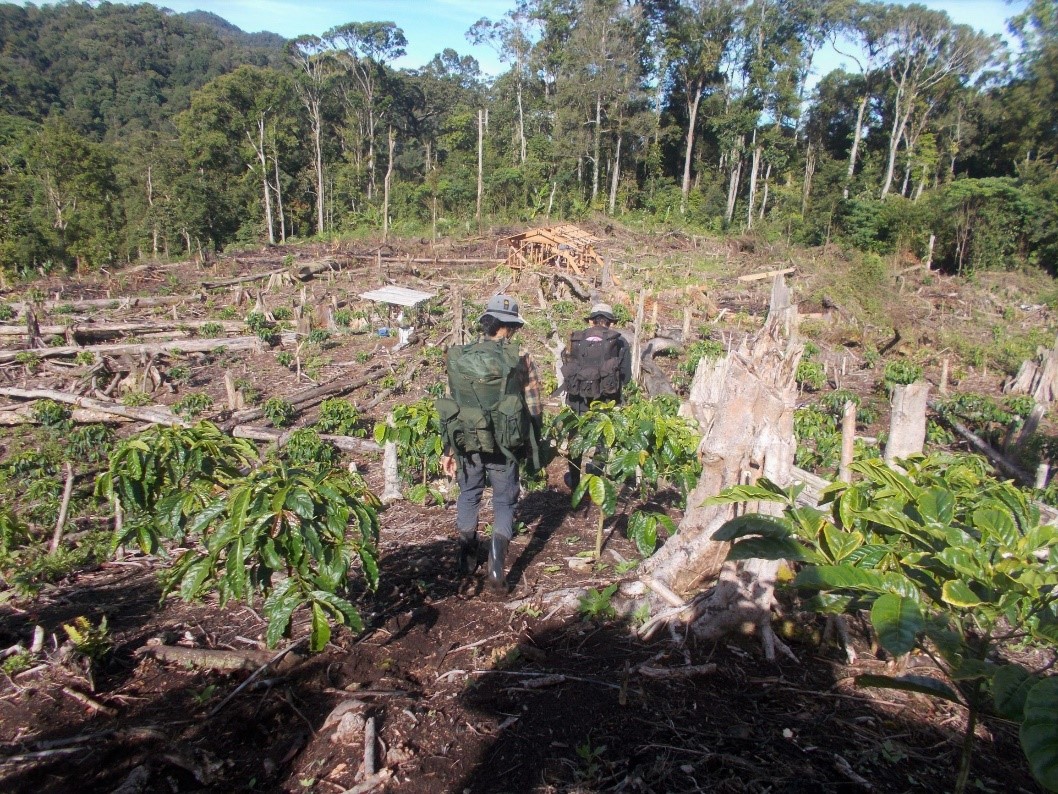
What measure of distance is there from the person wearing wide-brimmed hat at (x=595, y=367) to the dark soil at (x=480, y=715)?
7.45 feet

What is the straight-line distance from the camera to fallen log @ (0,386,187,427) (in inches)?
367

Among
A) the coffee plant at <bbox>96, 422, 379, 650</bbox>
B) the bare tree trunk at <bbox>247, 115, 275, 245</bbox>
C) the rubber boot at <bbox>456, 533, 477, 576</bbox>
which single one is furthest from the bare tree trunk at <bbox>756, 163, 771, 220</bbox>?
the coffee plant at <bbox>96, 422, 379, 650</bbox>

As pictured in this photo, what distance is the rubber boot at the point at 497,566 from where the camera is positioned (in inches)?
139

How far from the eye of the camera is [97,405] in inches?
386

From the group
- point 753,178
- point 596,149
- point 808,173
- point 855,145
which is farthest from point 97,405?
point 808,173

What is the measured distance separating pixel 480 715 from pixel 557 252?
68.1 feet

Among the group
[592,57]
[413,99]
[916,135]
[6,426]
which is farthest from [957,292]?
[413,99]

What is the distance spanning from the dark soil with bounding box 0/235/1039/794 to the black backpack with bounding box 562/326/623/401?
228 centimetres

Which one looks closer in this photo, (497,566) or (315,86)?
(497,566)

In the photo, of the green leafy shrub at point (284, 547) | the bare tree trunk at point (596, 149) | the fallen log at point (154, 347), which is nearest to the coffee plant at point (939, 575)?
the green leafy shrub at point (284, 547)

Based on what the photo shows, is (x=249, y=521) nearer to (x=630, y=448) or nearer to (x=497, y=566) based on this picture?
(x=497, y=566)

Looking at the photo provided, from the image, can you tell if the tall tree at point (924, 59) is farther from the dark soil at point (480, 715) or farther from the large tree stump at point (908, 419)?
the dark soil at point (480, 715)

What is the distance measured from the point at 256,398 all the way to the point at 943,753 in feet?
35.8

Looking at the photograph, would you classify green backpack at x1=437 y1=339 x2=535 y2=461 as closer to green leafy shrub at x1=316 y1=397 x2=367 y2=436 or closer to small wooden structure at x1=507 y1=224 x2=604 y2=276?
green leafy shrub at x1=316 y1=397 x2=367 y2=436
